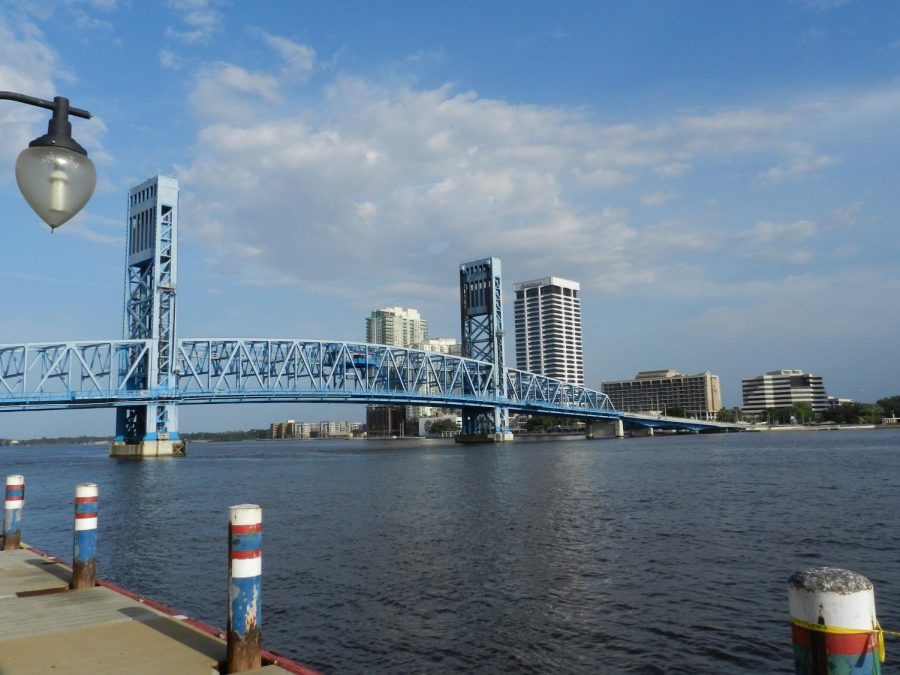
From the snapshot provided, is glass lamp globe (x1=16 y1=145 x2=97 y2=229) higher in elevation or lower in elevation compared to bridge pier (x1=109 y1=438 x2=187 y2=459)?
higher

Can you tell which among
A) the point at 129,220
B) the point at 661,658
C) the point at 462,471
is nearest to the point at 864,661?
the point at 661,658

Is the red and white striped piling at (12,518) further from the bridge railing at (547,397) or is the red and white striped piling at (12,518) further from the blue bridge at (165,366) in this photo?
the bridge railing at (547,397)

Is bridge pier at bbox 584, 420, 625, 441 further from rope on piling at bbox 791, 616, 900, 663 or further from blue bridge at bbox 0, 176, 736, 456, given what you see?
rope on piling at bbox 791, 616, 900, 663

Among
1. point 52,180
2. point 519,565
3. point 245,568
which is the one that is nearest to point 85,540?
point 245,568

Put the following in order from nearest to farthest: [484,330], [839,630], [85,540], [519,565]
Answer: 1. [839,630]
2. [85,540]
3. [519,565]
4. [484,330]

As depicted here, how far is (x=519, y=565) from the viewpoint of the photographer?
1908 cm

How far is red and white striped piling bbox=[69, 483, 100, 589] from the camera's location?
9.77 meters

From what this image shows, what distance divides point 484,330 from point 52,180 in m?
151

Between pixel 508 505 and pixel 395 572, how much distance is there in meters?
15.8

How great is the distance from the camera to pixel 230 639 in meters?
6.51

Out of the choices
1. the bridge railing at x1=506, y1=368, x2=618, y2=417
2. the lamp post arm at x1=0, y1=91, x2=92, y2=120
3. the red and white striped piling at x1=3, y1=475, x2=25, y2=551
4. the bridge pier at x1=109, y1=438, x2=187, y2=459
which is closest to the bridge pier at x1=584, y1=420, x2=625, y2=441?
the bridge railing at x1=506, y1=368, x2=618, y2=417

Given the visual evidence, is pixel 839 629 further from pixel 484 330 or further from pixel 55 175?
pixel 484 330

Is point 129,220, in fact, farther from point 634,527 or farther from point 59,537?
point 634,527

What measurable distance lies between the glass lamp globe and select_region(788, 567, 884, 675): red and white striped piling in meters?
5.89
